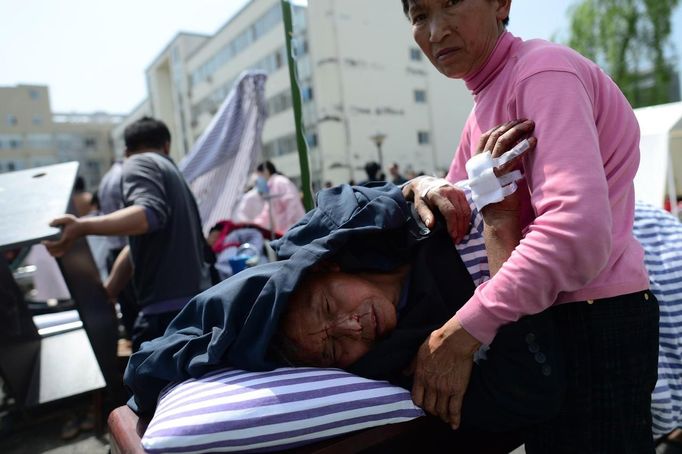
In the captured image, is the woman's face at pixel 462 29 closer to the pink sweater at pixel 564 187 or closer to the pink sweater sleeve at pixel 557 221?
the pink sweater at pixel 564 187

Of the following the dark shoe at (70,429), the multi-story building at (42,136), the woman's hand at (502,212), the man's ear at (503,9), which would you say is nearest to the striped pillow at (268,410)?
the woman's hand at (502,212)

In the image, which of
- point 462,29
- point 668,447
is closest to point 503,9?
point 462,29

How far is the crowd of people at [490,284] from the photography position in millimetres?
1010

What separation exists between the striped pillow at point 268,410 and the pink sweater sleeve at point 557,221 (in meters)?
0.29

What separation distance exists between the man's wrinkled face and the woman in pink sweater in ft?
0.54

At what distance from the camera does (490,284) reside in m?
1.02

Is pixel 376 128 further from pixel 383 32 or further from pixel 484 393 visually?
pixel 484 393

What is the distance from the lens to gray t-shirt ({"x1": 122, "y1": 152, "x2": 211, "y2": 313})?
263cm

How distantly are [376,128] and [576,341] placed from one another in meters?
28.1

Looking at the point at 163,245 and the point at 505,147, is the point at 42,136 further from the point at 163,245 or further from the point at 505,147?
the point at 505,147

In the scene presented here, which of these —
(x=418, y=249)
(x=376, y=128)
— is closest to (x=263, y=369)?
(x=418, y=249)

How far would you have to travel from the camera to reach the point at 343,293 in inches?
49.3

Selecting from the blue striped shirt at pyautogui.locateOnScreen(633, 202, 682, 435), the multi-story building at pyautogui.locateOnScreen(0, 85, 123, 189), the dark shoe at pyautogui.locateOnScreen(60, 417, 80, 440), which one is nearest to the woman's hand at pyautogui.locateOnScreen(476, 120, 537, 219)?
the blue striped shirt at pyautogui.locateOnScreen(633, 202, 682, 435)

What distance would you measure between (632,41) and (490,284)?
21.7 m
